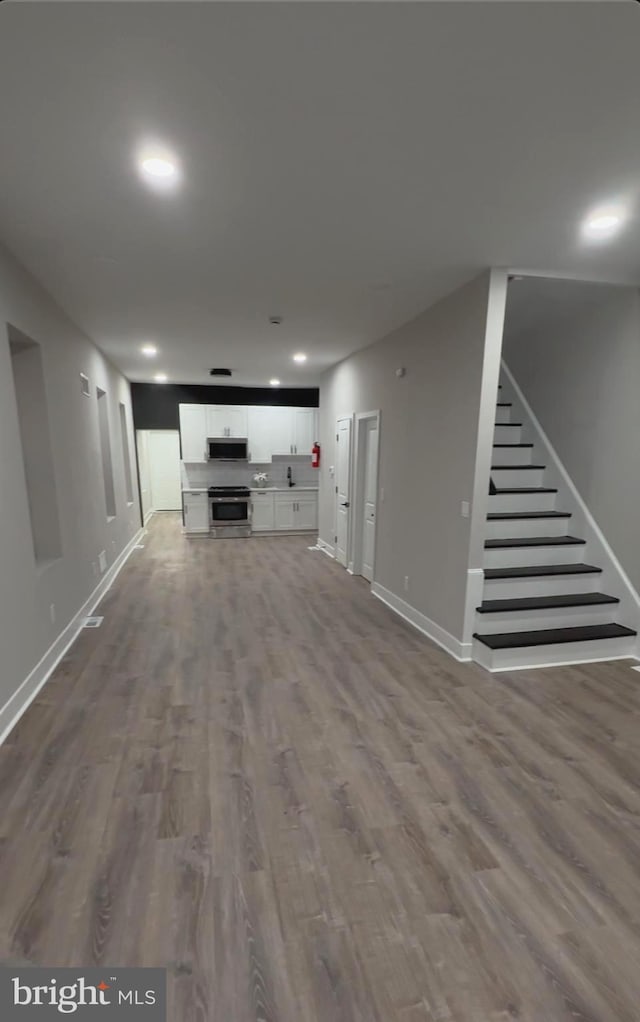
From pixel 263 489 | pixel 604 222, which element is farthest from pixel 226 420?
pixel 604 222

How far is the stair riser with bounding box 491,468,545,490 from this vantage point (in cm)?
425

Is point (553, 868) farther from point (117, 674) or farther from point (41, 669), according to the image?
point (41, 669)

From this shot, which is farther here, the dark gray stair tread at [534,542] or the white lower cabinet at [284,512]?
the white lower cabinet at [284,512]

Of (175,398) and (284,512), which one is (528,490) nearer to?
(284,512)

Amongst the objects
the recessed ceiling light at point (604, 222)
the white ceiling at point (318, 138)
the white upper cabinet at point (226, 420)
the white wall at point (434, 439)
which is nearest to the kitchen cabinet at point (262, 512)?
the white upper cabinet at point (226, 420)

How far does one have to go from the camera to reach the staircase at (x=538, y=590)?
10.7ft

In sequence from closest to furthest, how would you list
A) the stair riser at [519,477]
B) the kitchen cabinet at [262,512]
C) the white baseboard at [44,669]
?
1. the white baseboard at [44,669]
2. the stair riser at [519,477]
3. the kitchen cabinet at [262,512]

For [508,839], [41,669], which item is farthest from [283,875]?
[41,669]

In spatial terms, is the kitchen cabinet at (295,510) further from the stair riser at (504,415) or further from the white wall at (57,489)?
the stair riser at (504,415)

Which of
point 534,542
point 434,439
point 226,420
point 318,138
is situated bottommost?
point 534,542

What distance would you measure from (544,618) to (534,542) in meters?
0.68

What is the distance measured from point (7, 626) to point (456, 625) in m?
3.00

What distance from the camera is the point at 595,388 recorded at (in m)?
3.69

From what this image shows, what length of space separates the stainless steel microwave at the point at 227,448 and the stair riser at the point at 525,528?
16.8 feet
